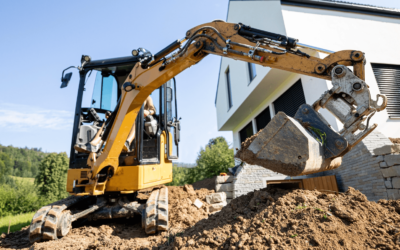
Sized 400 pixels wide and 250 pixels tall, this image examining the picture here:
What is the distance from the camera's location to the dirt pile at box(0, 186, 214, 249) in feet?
12.1

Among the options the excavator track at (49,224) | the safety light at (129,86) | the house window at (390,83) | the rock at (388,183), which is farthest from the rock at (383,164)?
the excavator track at (49,224)

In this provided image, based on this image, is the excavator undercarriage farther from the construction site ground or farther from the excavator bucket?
the excavator bucket

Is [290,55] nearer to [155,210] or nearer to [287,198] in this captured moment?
[287,198]

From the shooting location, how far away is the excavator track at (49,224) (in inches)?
163

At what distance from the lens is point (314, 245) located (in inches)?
80.0

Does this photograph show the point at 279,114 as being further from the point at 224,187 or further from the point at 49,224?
the point at 224,187

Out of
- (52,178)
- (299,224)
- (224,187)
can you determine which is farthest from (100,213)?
(52,178)

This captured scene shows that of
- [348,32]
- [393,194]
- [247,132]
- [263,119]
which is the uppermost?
[348,32]

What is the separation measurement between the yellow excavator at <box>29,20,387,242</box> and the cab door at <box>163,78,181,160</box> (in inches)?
1.1

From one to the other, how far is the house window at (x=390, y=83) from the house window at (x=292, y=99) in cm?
254

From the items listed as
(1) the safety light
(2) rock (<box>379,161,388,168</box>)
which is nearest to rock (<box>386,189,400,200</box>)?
(2) rock (<box>379,161,388,168</box>)

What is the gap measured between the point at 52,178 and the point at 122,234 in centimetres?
2151

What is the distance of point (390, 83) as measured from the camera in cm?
820

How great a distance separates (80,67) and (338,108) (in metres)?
5.19
